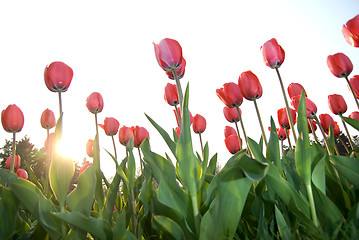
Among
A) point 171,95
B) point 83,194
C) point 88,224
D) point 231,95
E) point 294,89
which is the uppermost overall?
point 171,95

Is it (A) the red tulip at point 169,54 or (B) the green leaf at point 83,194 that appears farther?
(A) the red tulip at point 169,54

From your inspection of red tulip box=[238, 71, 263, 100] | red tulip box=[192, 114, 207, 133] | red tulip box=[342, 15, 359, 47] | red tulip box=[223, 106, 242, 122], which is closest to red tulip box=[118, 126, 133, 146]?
red tulip box=[192, 114, 207, 133]

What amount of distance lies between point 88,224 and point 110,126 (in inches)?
72.4

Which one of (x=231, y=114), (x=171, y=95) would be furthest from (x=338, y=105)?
(x=171, y=95)

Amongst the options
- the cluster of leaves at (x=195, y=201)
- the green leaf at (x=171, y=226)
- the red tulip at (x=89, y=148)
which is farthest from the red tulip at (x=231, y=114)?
the green leaf at (x=171, y=226)

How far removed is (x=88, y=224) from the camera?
1.14m

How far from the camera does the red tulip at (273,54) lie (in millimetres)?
2082

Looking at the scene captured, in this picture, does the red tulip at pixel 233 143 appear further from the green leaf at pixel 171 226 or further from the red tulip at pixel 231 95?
the green leaf at pixel 171 226

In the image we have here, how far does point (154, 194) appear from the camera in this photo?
1335 millimetres

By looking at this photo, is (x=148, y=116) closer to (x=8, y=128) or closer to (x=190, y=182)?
(x=190, y=182)

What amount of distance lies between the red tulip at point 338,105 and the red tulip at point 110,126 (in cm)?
247

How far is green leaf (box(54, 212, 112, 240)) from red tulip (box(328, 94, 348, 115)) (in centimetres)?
272

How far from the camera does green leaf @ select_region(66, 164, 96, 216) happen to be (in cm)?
122

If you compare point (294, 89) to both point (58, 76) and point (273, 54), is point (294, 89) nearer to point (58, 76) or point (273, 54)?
point (273, 54)
